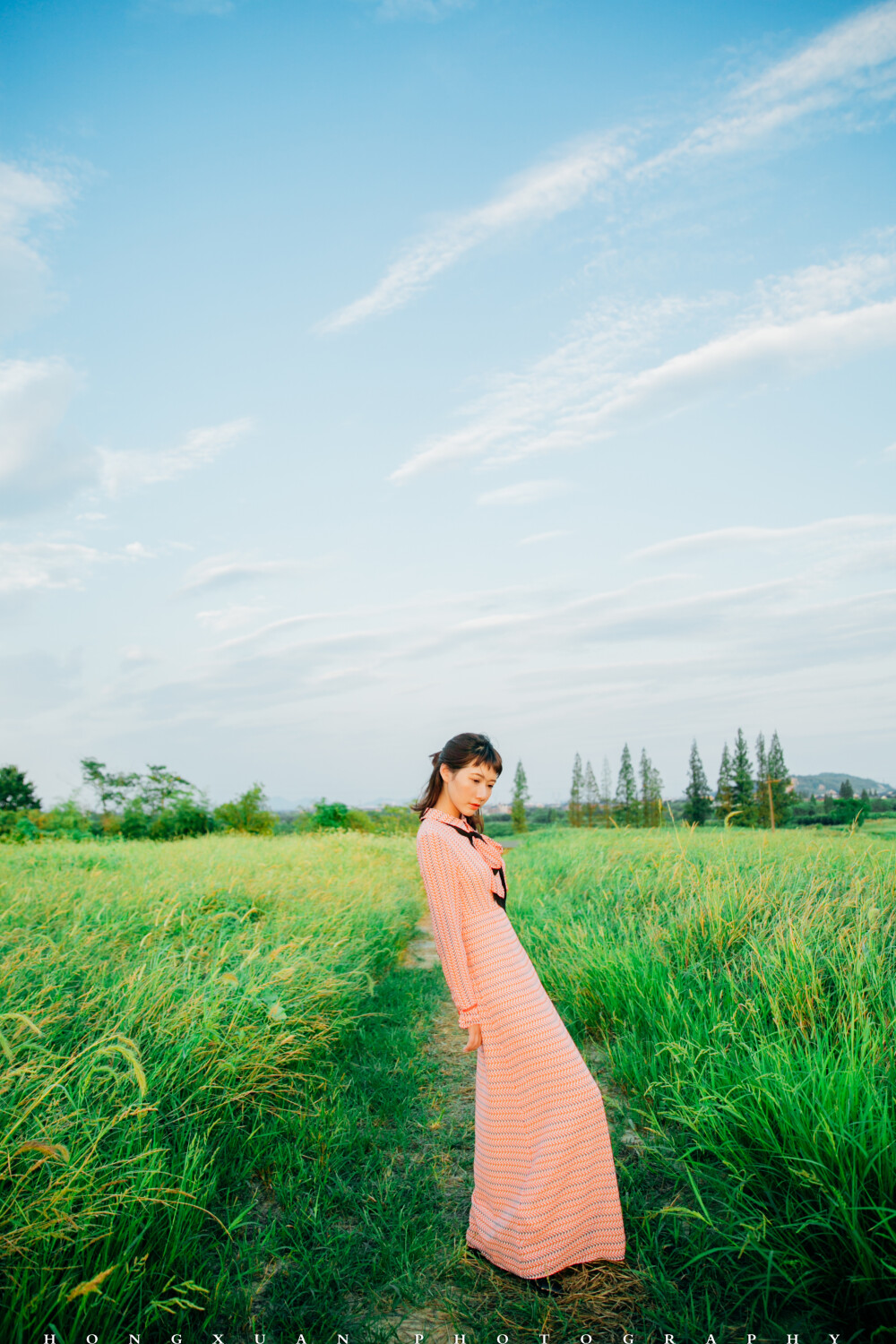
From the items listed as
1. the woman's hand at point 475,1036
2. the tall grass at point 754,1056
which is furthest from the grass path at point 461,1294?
the woman's hand at point 475,1036

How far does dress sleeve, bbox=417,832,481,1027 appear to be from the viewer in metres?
2.53

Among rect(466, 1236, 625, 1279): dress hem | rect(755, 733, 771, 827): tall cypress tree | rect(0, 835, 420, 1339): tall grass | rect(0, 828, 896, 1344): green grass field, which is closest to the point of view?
rect(0, 835, 420, 1339): tall grass

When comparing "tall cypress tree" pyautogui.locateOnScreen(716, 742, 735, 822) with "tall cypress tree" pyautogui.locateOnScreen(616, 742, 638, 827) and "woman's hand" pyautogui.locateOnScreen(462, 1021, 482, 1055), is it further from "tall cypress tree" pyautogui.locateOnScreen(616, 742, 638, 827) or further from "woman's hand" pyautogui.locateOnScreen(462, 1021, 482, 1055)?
"woman's hand" pyautogui.locateOnScreen(462, 1021, 482, 1055)

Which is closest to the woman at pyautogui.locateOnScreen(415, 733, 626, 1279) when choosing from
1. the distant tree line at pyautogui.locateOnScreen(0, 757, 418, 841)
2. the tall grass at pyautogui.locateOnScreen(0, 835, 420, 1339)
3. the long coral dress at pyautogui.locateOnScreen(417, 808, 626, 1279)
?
the long coral dress at pyautogui.locateOnScreen(417, 808, 626, 1279)

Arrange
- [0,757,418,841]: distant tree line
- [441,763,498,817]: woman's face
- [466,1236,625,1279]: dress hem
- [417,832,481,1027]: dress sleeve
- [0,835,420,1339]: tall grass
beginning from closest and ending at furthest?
[0,835,420,1339]: tall grass < [466,1236,625,1279]: dress hem < [417,832,481,1027]: dress sleeve < [441,763,498,817]: woman's face < [0,757,418,841]: distant tree line

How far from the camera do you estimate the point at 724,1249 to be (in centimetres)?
224

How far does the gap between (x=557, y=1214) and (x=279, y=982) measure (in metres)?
2.15

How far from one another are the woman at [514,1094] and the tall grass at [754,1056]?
33cm

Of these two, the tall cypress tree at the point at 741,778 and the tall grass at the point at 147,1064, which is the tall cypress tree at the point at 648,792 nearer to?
the tall cypress tree at the point at 741,778

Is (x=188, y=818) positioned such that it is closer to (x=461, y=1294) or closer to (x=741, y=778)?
(x=461, y=1294)

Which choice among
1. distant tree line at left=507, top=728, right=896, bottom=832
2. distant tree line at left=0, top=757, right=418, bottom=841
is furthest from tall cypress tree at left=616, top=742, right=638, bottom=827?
distant tree line at left=0, top=757, right=418, bottom=841

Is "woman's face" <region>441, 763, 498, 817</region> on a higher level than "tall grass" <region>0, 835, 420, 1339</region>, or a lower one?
higher

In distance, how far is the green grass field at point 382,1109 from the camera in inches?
84.8

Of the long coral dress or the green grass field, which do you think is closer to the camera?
the green grass field
